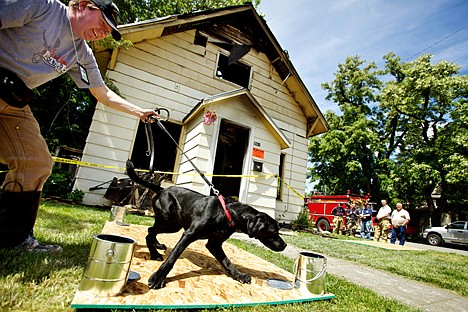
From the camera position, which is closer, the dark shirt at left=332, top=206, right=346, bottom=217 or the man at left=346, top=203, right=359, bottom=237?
the man at left=346, top=203, right=359, bottom=237

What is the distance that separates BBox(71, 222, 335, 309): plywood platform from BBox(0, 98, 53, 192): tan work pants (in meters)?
1.30

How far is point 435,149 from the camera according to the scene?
876 inches

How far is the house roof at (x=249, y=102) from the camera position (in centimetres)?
737

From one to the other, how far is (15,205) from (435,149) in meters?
29.1

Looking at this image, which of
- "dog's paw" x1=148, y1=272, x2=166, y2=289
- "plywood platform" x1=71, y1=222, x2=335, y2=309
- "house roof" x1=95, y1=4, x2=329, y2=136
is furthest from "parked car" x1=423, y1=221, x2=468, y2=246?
"dog's paw" x1=148, y1=272, x2=166, y2=289

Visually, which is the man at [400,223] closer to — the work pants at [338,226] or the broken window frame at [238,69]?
the work pants at [338,226]

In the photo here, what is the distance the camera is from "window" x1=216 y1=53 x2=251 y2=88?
1066 centimetres

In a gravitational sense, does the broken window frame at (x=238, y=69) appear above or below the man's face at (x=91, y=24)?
above

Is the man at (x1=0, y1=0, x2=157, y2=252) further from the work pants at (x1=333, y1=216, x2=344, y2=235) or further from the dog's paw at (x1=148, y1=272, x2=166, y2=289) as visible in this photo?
the work pants at (x1=333, y1=216, x2=344, y2=235)

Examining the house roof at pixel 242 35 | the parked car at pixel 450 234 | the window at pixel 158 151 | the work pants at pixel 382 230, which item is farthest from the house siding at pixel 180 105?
the parked car at pixel 450 234

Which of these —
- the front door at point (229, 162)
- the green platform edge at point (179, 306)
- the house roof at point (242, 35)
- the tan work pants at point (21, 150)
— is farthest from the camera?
the front door at point (229, 162)

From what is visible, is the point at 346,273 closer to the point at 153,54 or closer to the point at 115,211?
the point at 115,211

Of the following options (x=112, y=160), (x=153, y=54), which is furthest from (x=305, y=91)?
(x=112, y=160)

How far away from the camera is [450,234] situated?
1770cm
